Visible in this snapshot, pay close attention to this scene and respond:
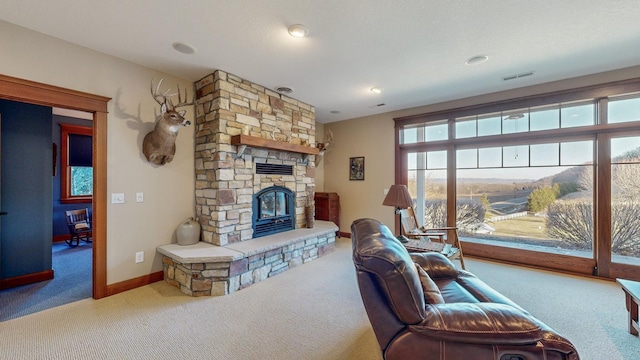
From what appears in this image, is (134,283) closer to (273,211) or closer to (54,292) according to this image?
(54,292)

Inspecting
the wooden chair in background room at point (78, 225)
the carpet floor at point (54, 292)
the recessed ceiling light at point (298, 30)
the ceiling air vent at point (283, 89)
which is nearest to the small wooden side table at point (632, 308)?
the recessed ceiling light at point (298, 30)

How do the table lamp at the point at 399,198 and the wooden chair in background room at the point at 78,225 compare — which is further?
the wooden chair in background room at the point at 78,225

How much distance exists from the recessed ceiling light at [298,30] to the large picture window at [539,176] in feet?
10.2

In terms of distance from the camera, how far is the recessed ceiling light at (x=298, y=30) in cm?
230

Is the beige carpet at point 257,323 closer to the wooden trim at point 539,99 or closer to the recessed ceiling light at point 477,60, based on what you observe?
the wooden trim at point 539,99

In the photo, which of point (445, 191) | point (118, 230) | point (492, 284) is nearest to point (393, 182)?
point (445, 191)

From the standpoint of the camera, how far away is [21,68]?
2.32 m

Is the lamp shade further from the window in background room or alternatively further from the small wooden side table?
the window in background room

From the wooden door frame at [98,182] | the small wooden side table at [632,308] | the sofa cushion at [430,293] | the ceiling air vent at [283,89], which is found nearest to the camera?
the sofa cushion at [430,293]

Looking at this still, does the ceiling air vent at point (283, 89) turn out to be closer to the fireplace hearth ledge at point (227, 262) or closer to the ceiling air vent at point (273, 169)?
the ceiling air vent at point (273, 169)

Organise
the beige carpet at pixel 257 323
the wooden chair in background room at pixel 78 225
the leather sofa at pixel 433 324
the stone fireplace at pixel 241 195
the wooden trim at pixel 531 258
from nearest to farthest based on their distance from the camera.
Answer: the leather sofa at pixel 433 324 < the beige carpet at pixel 257 323 < the stone fireplace at pixel 241 195 < the wooden trim at pixel 531 258 < the wooden chair in background room at pixel 78 225

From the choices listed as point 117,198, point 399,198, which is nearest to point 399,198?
point 399,198

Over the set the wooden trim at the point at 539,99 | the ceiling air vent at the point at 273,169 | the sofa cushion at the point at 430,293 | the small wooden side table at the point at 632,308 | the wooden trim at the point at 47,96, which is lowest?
the small wooden side table at the point at 632,308

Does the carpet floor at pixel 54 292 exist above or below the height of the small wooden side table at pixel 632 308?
below
